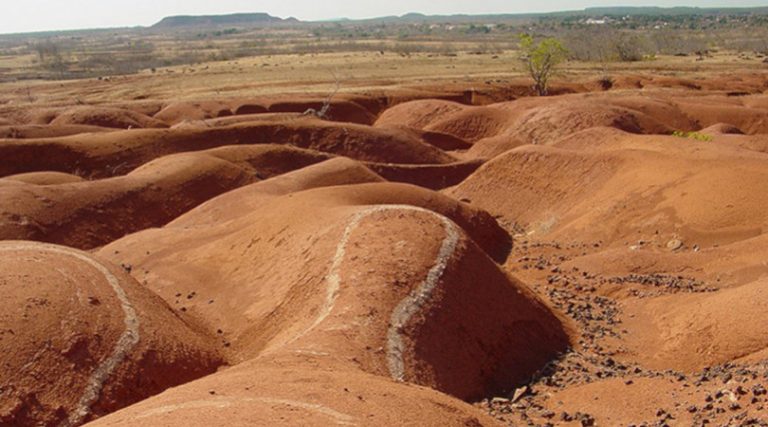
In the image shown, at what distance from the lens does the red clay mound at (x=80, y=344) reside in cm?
964

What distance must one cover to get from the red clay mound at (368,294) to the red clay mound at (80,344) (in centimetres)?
118

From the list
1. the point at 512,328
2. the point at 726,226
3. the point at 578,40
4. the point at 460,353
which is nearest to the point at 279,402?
the point at 460,353

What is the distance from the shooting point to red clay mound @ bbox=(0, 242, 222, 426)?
964 cm

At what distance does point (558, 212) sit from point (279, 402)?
16.3 m

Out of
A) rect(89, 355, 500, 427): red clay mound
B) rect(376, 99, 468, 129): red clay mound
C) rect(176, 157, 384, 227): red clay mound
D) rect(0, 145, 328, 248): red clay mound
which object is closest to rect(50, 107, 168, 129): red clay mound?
rect(0, 145, 328, 248): red clay mound

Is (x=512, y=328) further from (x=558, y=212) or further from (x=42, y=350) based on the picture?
(x=558, y=212)

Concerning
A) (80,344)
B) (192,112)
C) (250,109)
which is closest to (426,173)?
(250,109)

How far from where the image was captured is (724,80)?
2109 inches

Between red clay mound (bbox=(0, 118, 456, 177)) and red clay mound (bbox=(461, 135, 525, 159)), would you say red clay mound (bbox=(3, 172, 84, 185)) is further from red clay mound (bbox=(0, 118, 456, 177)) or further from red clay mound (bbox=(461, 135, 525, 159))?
red clay mound (bbox=(461, 135, 525, 159))

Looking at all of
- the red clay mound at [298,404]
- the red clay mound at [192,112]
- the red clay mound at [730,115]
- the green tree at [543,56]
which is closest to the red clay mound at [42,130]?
the red clay mound at [192,112]

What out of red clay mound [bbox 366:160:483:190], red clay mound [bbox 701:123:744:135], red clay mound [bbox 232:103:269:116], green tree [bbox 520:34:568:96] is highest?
green tree [bbox 520:34:568:96]

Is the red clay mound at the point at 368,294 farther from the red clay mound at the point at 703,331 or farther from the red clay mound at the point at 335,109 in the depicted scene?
the red clay mound at the point at 335,109

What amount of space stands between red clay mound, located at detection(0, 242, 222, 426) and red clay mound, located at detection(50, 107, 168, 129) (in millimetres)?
23313

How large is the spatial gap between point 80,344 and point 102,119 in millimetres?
26486
